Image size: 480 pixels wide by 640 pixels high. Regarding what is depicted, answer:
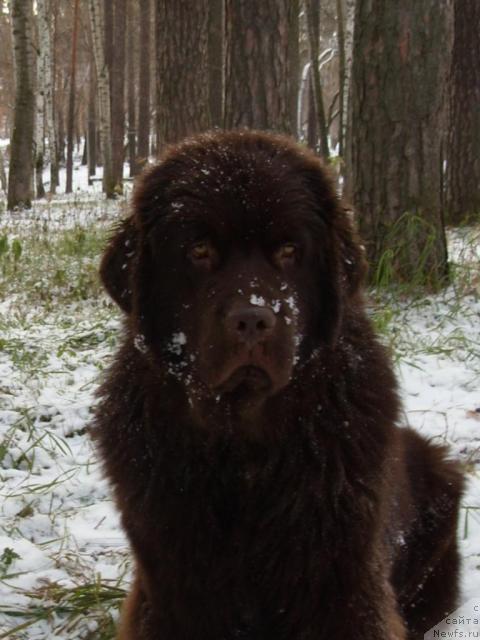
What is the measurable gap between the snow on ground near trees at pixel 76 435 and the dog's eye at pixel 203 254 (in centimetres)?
158

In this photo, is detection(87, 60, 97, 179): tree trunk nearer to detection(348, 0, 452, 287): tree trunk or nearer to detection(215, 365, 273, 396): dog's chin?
detection(348, 0, 452, 287): tree trunk

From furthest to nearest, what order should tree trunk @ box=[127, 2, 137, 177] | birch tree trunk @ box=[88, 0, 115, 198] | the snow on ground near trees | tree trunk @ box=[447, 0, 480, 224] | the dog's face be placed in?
tree trunk @ box=[127, 2, 137, 177], birch tree trunk @ box=[88, 0, 115, 198], tree trunk @ box=[447, 0, 480, 224], the snow on ground near trees, the dog's face

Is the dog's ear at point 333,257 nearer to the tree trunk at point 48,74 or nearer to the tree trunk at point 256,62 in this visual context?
the tree trunk at point 256,62

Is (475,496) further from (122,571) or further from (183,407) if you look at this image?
(183,407)

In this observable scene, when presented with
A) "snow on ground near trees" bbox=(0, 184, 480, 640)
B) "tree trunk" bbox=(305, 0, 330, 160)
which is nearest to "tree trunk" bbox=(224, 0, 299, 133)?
"snow on ground near trees" bbox=(0, 184, 480, 640)

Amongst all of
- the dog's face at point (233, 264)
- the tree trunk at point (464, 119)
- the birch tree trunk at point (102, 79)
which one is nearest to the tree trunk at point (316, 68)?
the birch tree trunk at point (102, 79)

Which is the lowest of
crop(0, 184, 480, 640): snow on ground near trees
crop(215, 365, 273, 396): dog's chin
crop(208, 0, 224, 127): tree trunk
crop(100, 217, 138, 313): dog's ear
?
crop(0, 184, 480, 640): snow on ground near trees

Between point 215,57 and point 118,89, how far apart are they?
13.0 metres

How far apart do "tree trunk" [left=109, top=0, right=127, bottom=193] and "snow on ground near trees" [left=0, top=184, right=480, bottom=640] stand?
15.0 m

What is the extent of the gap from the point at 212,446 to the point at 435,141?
4251mm

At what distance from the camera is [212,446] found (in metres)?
2.30

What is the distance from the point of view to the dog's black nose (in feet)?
6.41

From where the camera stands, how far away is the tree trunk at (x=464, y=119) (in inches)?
336

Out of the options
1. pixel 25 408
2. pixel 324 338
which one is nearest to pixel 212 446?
pixel 324 338
